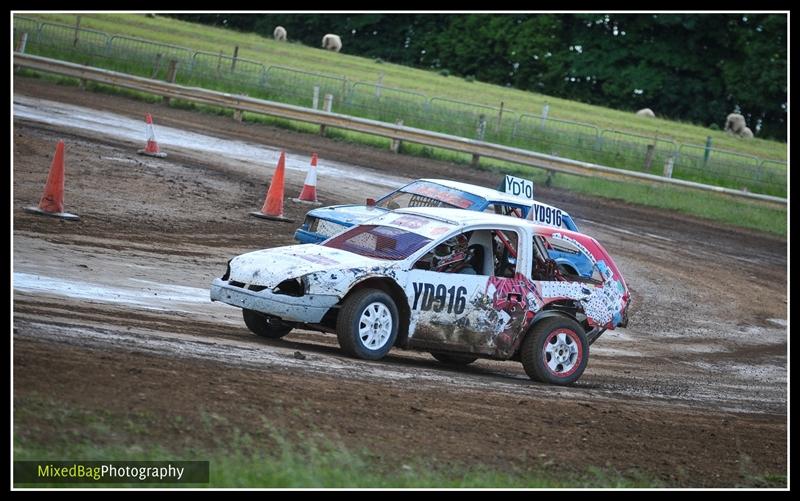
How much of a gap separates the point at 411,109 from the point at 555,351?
967 inches

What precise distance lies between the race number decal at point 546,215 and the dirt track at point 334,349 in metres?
1.78

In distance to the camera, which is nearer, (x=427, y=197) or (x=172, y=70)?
(x=427, y=197)

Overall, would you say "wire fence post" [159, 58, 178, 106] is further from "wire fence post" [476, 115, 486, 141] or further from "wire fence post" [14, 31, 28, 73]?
"wire fence post" [476, 115, 486, 141]

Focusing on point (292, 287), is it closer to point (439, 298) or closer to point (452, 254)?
point (439, 298)

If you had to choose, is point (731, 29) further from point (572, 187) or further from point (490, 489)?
point (490, 489)

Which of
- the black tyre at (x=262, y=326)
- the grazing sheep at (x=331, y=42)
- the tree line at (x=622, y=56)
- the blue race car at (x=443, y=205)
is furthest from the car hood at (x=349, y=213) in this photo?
the grazing sheep at (x=331, y=42)

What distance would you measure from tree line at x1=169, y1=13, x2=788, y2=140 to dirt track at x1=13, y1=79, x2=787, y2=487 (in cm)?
3570

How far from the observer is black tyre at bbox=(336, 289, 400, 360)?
35.6 feet

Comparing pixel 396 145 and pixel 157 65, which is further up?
pixel 157 65

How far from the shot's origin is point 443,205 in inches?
642

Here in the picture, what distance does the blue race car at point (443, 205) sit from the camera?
15305mm

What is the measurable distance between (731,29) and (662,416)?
53.2 m

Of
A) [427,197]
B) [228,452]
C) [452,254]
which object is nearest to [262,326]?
[452,254]

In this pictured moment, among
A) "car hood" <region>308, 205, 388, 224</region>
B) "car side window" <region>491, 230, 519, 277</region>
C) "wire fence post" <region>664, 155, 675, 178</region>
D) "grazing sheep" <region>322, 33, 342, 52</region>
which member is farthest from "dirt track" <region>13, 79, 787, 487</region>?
"grazing sheep" <region>322, 33, 342, 52</region>
